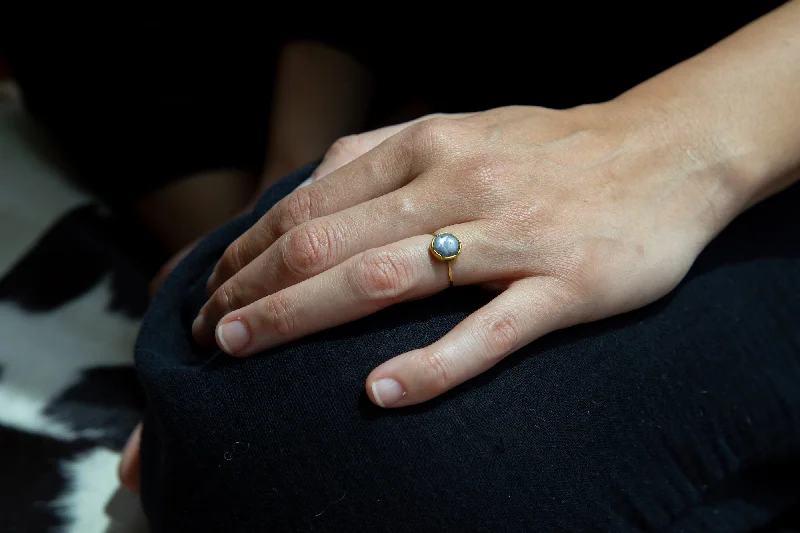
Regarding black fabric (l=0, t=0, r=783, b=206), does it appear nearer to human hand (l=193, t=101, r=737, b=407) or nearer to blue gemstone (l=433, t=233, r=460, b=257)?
human hand (l=193, t=101, r=737, b=407)

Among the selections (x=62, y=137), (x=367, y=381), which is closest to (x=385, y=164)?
(x=367, y=381)

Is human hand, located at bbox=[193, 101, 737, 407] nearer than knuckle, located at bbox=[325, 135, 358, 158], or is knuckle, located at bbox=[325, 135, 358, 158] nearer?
human hand, located at bbox=[193, 101, 737, 407]

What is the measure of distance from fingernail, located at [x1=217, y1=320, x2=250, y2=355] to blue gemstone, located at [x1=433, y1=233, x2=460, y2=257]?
167mm

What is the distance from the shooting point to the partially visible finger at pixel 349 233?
542 millimetres

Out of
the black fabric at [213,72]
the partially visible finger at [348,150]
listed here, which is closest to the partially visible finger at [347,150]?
the partially visible finger at [348,150]

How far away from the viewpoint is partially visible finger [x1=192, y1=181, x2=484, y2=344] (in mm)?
542

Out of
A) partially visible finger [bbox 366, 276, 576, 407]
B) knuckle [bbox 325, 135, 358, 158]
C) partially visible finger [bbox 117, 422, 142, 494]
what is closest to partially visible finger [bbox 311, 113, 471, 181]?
knuckle [bbox 325, 135, 358, 158]

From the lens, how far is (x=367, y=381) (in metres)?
0.50

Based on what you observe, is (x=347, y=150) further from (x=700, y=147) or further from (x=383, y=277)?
(x=700, y=147)

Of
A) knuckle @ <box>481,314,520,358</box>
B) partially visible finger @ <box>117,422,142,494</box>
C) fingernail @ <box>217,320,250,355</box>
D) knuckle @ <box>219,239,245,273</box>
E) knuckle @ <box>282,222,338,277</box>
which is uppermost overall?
knuckle @ <box>282,222,338,277</box>

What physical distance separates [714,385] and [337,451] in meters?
0.35

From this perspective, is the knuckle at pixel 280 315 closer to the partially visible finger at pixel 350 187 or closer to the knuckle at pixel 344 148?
the partially visible finger at pixel 350 187

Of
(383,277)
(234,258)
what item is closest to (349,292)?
(383,277)

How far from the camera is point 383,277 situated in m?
0.52
